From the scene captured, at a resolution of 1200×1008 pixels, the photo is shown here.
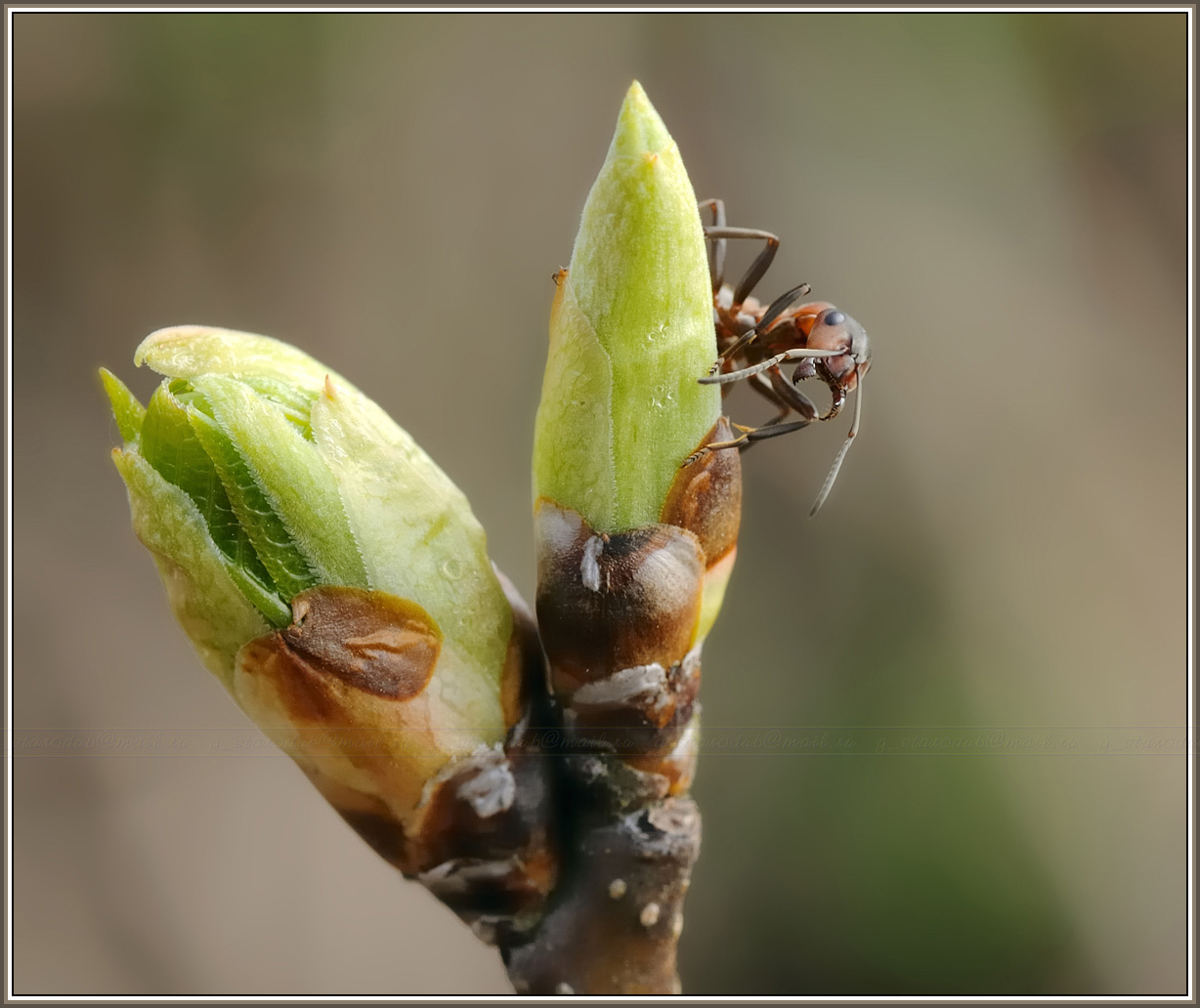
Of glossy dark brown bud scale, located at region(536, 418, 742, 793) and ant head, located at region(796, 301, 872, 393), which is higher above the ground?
ant head, located at region(796, 301, 872, 393)

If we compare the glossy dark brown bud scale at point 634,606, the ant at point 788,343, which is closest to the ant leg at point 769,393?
the ant at point 788,343

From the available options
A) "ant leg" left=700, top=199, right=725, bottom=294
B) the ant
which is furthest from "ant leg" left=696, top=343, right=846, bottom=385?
"ant leg" left=700, top=199, right=725, bottom=294

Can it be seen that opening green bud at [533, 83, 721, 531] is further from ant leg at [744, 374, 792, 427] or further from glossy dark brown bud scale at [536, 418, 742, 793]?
ant leg at [744, 374, 792, 427]

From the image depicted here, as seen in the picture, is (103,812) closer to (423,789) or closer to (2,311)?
(2,311)

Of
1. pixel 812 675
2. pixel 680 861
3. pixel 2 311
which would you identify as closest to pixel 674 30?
pixel 812 675

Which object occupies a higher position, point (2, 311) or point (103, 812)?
point (2, 311)

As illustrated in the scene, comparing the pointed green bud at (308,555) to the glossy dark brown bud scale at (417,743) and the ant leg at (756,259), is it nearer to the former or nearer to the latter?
the glossy dark brown bud scale at (417,743)
